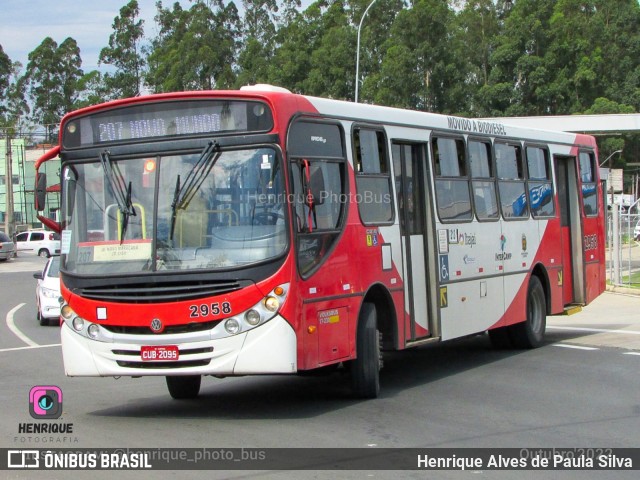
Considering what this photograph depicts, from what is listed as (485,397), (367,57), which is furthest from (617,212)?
(367,57)

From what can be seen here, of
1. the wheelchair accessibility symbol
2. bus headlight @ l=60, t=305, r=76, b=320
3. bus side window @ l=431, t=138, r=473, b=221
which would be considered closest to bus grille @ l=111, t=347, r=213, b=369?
bus headlight @ l=60, t=305, r=76, b=320

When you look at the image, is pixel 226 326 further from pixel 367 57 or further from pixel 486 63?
pixel 486 63

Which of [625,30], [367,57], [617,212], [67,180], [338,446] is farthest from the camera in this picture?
[625,30]

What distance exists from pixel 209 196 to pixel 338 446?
8.76 ft

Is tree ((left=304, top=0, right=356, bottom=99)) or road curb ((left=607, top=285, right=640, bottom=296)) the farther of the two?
tree ((left=304, top=0, right=356, bottom=99))

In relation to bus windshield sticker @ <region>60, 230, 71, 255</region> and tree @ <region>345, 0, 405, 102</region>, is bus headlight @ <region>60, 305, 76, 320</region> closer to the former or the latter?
bus windshield sticker @ <region>60, 230, 71, 255</region>

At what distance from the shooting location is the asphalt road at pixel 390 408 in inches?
341

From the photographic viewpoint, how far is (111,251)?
32.3 feet

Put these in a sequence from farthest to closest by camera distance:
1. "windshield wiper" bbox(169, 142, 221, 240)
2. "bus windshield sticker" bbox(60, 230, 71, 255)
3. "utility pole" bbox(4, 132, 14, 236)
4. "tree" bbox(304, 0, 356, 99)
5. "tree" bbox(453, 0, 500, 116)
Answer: "tree" bbox(453, 0, 500, 116), "utility pole" bbox(4, 132, 14, 236), "tree" bbox(304, 0, 356, 99), "bus windshield sticker" bbox(60, 230, 71, 255), "windshield wiper" bbox(169, 142, 221, 240)

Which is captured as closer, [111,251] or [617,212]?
[111,251]

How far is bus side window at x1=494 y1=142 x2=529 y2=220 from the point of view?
48.4ft

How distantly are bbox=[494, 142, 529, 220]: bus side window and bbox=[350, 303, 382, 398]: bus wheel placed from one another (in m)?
4.50

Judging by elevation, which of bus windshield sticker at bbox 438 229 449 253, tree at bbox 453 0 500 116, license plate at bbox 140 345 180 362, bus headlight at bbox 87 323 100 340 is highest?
tree at bbox 453 0 500 116

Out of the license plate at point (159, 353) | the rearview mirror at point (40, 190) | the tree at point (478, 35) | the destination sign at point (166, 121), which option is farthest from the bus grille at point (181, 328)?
the tree at point (478, 35)
